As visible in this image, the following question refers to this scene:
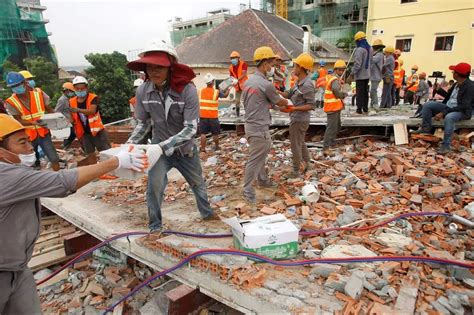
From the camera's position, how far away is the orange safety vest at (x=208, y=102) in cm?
673

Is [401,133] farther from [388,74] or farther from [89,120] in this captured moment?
[89,120]

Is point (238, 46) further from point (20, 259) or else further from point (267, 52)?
point (20, 259)

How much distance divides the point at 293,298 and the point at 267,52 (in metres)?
2.83

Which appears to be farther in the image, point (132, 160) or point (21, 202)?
point (132, 160)

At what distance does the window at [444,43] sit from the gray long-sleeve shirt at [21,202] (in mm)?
21289

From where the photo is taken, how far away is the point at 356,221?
3.42 metres

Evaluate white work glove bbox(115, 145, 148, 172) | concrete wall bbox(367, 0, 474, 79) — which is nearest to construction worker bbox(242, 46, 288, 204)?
white work glove bbox(115, 145, 148, 172)

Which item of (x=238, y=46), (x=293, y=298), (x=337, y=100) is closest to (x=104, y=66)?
(x=238, y=46)

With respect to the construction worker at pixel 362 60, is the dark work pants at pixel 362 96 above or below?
below

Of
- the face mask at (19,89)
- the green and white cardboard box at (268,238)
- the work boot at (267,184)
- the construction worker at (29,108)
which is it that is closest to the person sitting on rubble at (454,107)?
the work boot at (267,184)

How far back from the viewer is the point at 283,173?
5254 mm

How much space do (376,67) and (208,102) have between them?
4065 mm

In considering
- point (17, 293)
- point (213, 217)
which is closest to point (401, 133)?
point (213, 217)

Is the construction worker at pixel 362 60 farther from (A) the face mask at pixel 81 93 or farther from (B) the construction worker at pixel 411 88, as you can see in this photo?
(A) the face mask at pixel 81 93
